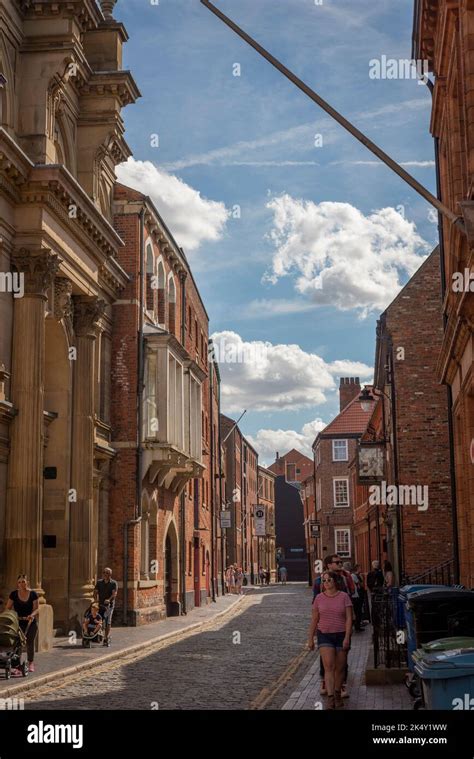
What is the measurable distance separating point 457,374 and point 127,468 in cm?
1253

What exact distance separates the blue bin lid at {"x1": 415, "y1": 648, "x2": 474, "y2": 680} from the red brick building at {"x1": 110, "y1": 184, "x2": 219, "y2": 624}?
21577mm

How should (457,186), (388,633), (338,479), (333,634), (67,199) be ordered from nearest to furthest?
(333,634) → (388,633) → (457,186) → (67,199) → (338,479)

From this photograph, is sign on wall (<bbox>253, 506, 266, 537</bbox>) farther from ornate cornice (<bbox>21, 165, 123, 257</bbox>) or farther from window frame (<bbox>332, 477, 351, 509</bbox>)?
ornate cornice (<bbox>21, 165, 123, 257</bbox>)

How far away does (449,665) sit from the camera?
789 cm

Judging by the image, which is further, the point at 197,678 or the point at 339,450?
the point at 339,450

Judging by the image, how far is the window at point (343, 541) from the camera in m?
69.8

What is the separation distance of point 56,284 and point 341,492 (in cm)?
5028

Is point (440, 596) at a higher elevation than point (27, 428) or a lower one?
lower

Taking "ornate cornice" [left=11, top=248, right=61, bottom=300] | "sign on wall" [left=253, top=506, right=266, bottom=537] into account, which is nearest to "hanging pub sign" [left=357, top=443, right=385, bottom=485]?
"ornate cornice" [left=11, top=248, right=61, bottom=300]

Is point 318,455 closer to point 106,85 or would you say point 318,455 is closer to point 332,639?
point 106,85

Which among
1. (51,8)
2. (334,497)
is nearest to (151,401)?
(51,8)

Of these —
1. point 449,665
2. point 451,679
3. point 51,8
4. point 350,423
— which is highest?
point 51,8
